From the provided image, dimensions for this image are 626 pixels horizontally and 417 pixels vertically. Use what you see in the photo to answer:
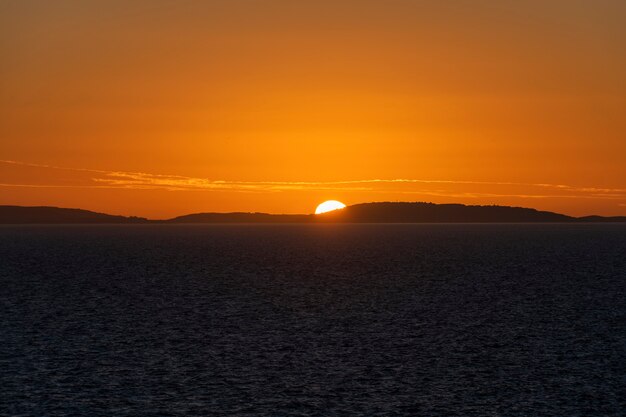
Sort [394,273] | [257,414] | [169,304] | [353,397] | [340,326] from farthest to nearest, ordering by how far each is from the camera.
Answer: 1. [394,273]
2. [169,304]
3. [340,326]
4. [353,397]
5. [257,414]

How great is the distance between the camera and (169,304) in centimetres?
7075

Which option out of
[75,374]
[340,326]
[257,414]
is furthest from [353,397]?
[340,326]

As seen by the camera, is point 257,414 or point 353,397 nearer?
point 257,414

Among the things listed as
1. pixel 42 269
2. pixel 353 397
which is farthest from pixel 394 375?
pixel 42 269

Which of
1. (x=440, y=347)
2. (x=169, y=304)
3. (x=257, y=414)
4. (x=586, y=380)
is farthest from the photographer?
(x=169, y=304)

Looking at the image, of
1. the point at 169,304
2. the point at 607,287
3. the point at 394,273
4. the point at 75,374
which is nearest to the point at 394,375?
the point at 75,374

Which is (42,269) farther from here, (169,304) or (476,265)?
(476,265)

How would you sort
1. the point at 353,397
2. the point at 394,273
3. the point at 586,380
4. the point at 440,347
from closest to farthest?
the point at 353,397 → the point at 586,380 → the point at 440,347 → the point at 394,273

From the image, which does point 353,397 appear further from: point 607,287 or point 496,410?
point 607,287

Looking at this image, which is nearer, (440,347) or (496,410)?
(496,410)

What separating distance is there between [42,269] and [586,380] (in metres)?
95.5

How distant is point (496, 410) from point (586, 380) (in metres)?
7.35

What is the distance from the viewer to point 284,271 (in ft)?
373

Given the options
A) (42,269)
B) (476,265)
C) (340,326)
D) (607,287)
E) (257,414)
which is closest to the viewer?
(257,414)
